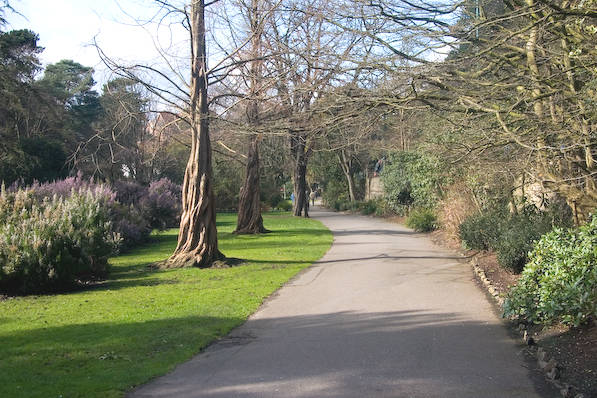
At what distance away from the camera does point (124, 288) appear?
11945mm

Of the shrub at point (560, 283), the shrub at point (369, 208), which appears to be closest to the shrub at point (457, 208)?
the shrub at point (560, 283)

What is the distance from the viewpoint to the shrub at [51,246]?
1091 cm

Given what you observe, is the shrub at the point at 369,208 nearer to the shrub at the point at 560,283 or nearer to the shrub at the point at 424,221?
the shrub at the point at 424,221

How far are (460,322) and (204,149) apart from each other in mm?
8758

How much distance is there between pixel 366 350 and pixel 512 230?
6813 millimetres

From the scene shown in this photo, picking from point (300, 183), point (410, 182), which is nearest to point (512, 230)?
point (410, 182)

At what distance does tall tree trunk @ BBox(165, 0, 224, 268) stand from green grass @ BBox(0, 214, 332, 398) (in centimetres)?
78

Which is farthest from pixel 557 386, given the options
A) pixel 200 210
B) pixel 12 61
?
pixel 12 61

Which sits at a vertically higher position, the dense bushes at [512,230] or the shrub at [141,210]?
the shrub at [141,210]

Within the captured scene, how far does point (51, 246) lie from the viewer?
11.3 meters

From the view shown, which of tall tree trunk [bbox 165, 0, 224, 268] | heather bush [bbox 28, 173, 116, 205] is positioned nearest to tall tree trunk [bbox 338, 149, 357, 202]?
heather bush [bbox 28, 173, 116, 205]

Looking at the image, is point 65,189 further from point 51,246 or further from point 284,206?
point 284,206

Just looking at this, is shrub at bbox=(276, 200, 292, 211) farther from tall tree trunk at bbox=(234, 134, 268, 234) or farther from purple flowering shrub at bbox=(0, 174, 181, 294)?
purple flowering shrub at bbox=(0, 174, 181, 294)

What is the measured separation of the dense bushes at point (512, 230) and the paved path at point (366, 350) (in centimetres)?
124
